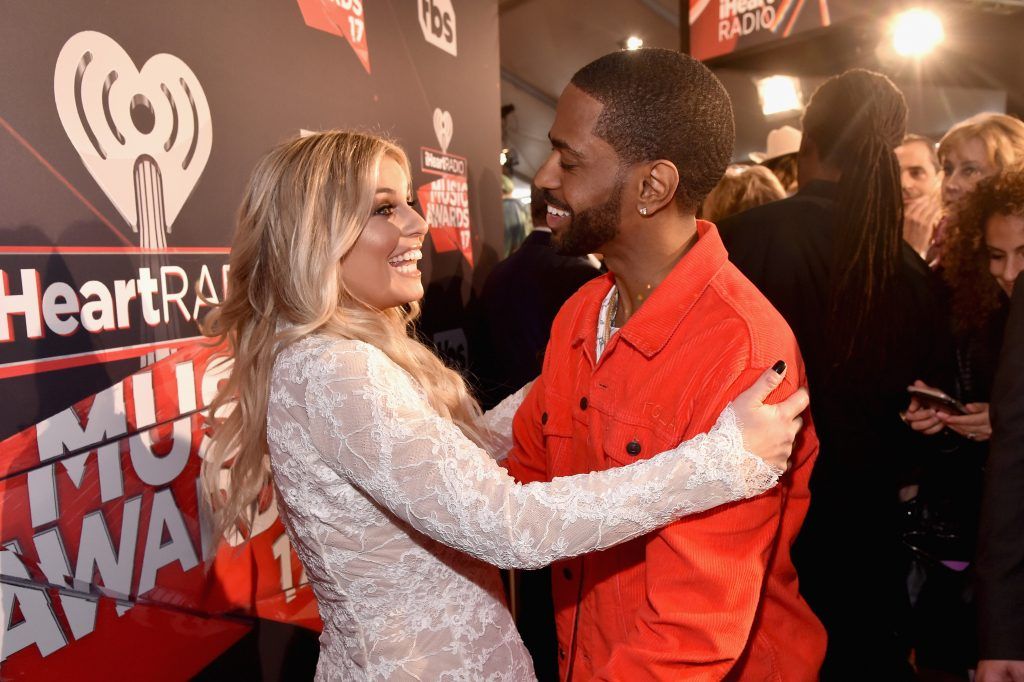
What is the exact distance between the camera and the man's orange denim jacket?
1.04m

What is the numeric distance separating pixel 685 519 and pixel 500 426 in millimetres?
830

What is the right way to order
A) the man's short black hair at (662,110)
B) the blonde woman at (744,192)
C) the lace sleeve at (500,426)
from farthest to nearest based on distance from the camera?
1. the blonde woman at (744,192)
2. the lace sleeve at (500,426)
3. the man's short black hair at (662,110)

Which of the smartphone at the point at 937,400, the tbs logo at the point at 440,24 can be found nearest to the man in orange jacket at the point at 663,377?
the smartphone at the point at 937,400

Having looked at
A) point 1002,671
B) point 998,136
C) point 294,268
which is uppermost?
point 998,136

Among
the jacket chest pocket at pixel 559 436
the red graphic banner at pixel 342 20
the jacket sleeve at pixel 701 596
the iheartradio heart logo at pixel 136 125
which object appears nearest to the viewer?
the jacket sleeve at pixel 701 596

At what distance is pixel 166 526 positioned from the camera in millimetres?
1899

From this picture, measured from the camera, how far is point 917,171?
10.8 feet

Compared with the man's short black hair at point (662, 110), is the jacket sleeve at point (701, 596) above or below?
below

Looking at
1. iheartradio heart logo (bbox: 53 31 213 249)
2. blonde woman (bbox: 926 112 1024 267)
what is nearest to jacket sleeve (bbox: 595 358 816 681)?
iheartradio heart logo (bbox: 53 31 213 249)

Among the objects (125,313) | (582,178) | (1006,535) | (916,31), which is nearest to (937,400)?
(1006,535)

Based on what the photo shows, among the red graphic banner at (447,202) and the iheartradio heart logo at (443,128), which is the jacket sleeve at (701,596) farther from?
the iheartradio heart logo at (443,128)

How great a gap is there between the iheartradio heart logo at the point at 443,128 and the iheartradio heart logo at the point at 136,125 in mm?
1559

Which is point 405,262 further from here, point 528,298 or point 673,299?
point 528,298

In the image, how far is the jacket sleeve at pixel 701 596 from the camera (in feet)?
3.37
